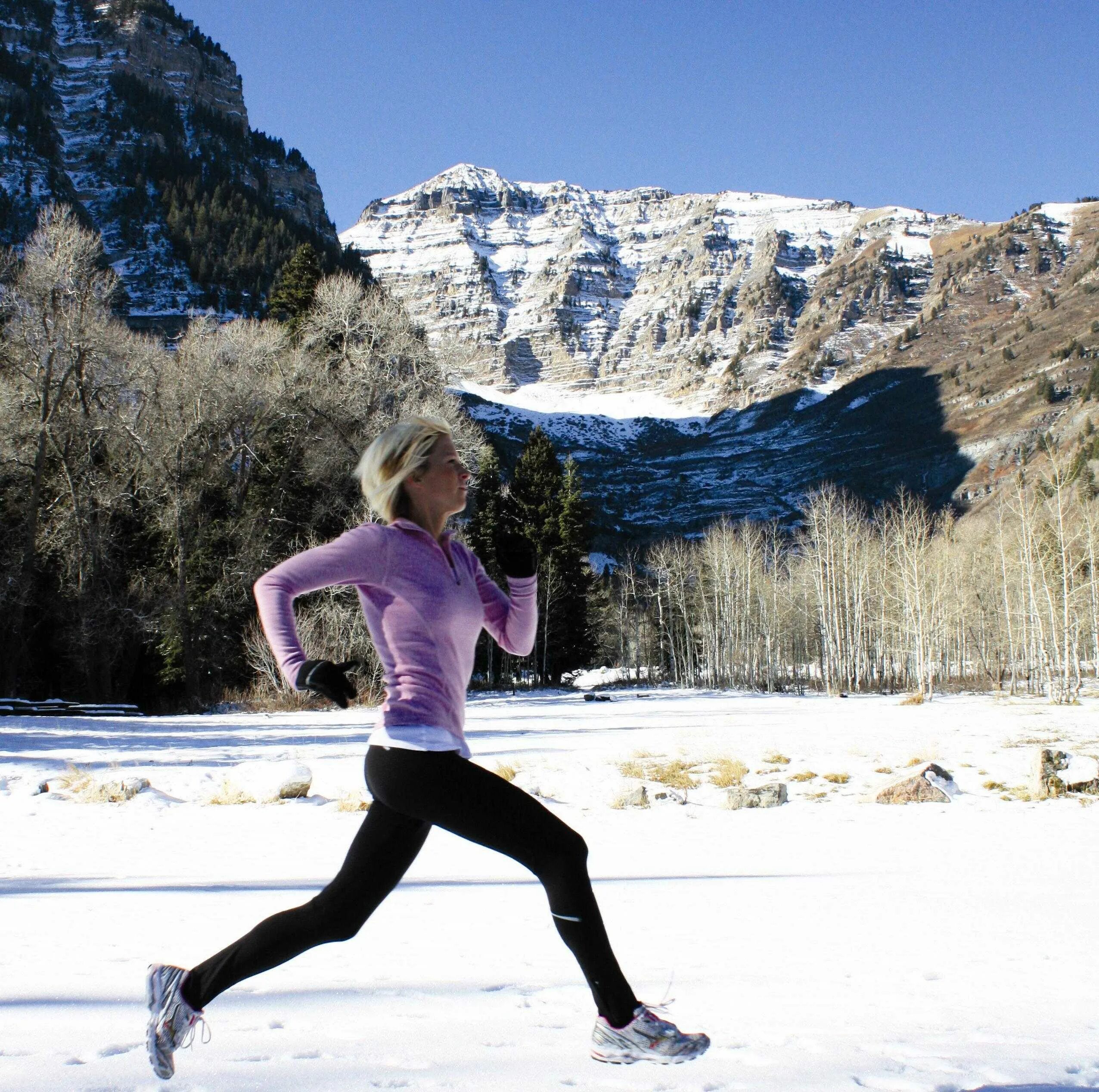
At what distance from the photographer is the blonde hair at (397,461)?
258 centimetres

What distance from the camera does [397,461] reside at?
2.60 m

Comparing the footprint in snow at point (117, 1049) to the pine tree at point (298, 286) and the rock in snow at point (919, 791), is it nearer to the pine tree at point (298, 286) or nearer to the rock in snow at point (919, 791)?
the rock in snow at point (919, 791)

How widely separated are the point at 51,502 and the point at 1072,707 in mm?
34036

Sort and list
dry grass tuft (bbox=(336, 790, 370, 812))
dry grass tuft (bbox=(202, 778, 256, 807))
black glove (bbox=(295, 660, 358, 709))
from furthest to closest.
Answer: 1. dry grass tuft (bbox=(202, 778, 256, 807))
2. dry grass tuft (bbox=(336, 790, 370, 812))
3. black glove (bbox=(295, 660, 358, 709))

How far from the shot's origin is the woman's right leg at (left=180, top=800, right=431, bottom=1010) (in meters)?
2.47

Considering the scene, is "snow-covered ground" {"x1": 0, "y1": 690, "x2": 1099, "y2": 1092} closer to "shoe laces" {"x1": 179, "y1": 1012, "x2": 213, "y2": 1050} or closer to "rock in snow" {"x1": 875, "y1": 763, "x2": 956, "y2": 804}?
"shoe laces" {"x1": 179, "y1": 1012, "x2": 213, "y2": 1050}

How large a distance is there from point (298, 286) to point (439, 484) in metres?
40.1

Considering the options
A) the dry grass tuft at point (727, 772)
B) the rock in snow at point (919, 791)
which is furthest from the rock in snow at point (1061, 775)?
the dry grass tuft at point (727, 772)

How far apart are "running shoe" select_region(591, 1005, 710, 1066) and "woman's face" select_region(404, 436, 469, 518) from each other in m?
1.49

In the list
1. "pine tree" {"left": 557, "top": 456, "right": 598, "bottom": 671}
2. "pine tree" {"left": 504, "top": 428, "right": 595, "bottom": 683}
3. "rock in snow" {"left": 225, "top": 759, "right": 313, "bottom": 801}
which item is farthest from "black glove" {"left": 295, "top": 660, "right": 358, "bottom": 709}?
"pine tree" {"left": 557, "top": 456, "right": 598, "bottom": 671}

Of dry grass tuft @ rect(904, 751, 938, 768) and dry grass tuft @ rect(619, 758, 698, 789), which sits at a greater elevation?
dry grass tuft @ rect(619, 758, 698, 789)

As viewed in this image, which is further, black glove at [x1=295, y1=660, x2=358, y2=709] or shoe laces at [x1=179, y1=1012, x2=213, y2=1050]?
shoe laces at [x1=179, y1=1012, x2=213, y2=1050]

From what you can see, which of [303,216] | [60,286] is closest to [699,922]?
[60,286]

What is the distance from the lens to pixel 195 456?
28.9 metres
